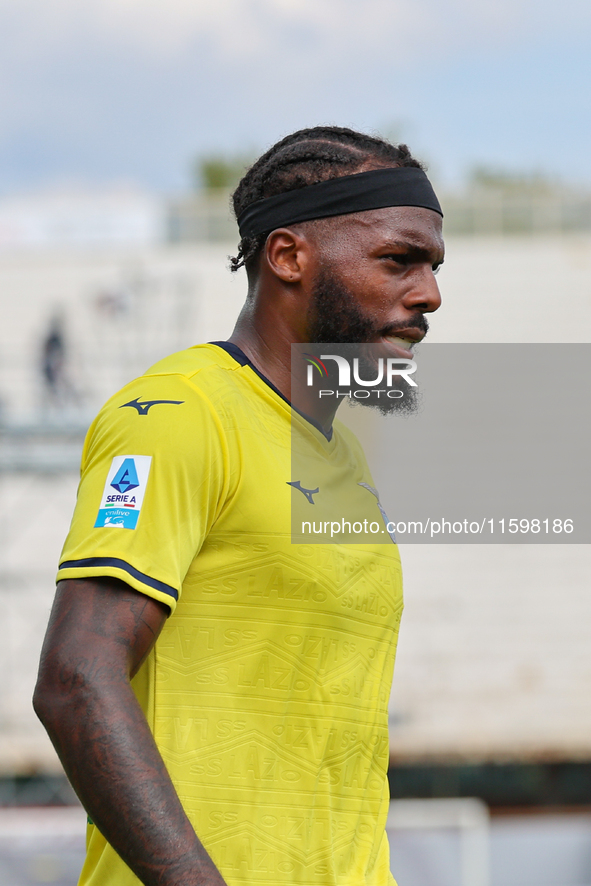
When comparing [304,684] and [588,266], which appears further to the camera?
[588,266]

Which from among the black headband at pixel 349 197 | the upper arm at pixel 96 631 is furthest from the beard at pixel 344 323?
the upper arm at pixel 96 631

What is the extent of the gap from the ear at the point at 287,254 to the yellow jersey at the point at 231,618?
0.93ft

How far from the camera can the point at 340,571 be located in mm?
1521

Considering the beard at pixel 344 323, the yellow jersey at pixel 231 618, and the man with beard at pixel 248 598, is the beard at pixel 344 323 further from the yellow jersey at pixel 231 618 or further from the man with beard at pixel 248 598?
the yellow jersey at pixel 231 618

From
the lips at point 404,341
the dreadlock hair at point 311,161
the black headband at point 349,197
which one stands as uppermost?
the dreadlock hair at point 311,161

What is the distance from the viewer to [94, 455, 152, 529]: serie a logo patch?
1.30 meters

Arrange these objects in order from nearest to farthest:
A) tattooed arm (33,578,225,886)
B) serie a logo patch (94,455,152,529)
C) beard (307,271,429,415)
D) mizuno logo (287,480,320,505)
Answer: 1. tattooed arm (33,578,225,886)
2. serie a logo patch (94,455,152,529)
3. mizuno logo (287,480,320,505)
4. beard (307,271,429,415)

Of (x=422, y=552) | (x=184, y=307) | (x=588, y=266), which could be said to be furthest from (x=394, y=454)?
(x=588, y=266)

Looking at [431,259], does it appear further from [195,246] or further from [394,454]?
[195,246]

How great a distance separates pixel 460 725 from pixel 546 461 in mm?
6027

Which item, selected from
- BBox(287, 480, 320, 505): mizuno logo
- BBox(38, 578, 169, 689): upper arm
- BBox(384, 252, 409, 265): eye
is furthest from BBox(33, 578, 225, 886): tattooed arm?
BBox(384, 252, 409, 265): eye

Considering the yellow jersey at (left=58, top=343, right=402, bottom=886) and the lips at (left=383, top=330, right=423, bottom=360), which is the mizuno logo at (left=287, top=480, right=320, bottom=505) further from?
the lips at (left=383, top=330, right=423, bottom=360)

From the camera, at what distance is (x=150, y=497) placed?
1.30 meters

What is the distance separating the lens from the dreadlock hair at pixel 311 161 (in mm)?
1769
